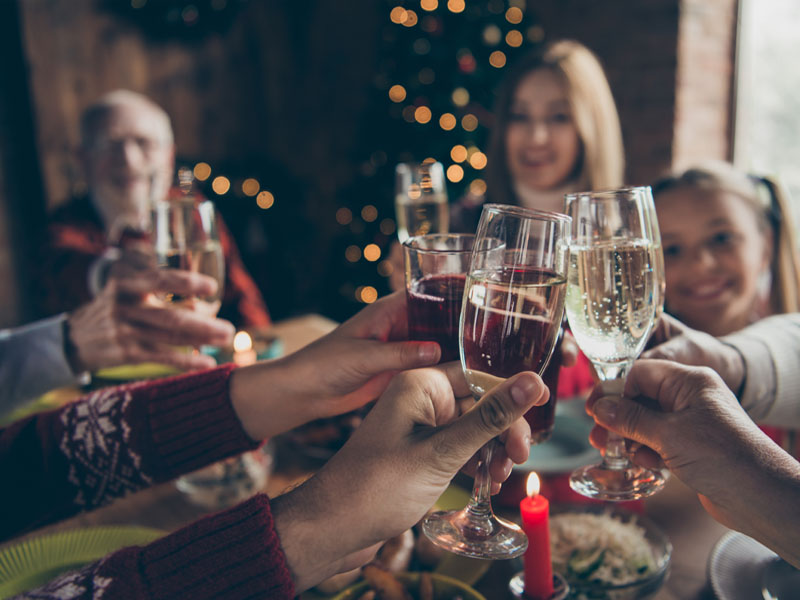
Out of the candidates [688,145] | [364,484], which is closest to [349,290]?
[688,145]

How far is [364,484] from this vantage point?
0.61 m

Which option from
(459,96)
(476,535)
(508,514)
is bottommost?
(508,514)

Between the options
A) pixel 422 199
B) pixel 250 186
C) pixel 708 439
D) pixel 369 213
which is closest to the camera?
pixel 708 439

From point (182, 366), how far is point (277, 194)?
3590 mm

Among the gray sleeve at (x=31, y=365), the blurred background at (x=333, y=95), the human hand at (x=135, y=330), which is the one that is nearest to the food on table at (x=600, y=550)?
the human hand at (x=135, y=330)

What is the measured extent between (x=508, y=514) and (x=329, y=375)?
36 centimetres

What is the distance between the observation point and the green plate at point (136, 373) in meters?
1.49

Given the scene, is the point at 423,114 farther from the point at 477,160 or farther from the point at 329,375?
the point at 329,375

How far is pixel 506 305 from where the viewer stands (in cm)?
66

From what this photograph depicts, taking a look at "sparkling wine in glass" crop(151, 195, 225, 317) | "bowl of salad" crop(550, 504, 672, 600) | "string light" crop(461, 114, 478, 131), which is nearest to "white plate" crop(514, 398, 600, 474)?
"bowl of salad" crop(550, 504, 672, 600)

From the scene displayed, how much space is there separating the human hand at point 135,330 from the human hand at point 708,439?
815 mm

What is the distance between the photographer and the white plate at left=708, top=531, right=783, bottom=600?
716mm

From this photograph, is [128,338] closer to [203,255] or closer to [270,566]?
[203,255]

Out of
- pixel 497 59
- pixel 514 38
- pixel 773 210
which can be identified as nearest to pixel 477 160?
pixel 497 59
